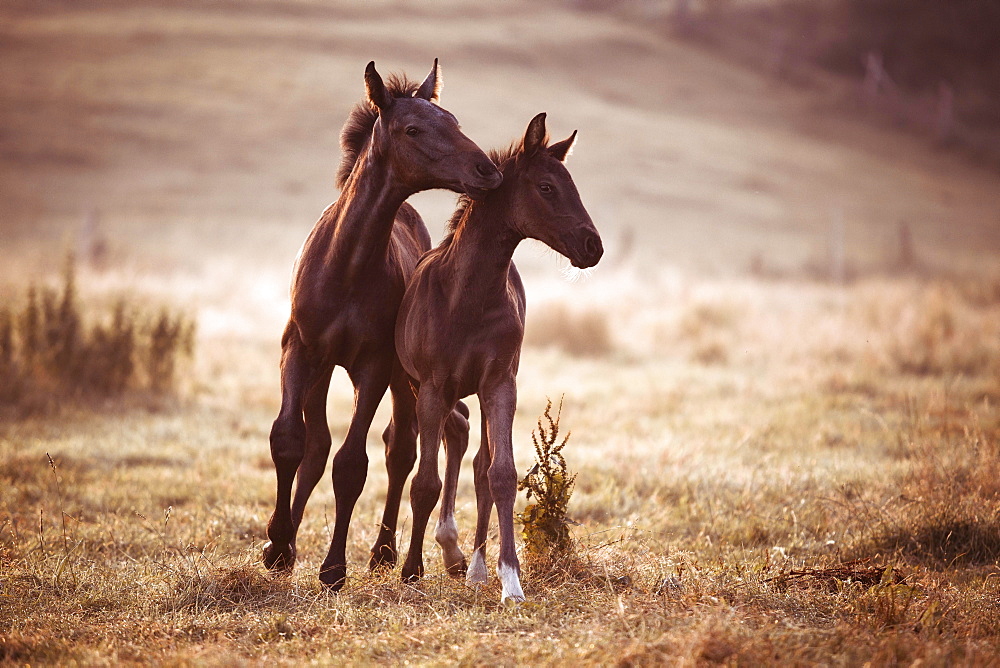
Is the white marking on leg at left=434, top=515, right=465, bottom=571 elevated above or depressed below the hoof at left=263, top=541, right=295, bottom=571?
above

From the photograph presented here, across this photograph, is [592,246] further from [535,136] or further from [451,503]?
[451,503]

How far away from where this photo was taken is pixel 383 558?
545cm

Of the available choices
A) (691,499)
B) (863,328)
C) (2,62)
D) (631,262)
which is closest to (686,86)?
(631,262)

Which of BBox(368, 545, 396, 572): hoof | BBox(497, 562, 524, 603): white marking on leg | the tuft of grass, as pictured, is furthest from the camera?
the tuft of grass

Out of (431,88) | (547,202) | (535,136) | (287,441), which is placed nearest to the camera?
(547,202)

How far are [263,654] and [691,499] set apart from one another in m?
3.91

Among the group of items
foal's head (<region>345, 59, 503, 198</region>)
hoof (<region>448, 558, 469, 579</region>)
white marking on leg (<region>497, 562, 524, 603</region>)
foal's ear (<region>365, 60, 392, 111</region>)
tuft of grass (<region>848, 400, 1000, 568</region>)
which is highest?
foal's ear (<region>365, 60, 392, 111</region>)

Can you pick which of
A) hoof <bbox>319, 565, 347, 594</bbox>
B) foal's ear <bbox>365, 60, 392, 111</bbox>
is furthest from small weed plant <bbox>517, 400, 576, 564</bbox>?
foal's ear <bbox>365, 60, 392, 111</bbox>

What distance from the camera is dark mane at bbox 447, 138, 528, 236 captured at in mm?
4926

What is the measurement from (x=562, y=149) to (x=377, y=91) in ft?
3.47

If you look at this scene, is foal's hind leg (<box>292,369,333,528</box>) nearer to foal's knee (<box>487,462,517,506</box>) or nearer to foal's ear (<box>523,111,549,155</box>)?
foal's knee (<box>487,462,517,506</box>)

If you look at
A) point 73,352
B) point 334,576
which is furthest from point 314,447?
point 73,352

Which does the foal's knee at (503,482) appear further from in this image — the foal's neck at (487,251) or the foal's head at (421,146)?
the foal's head at (421,146)

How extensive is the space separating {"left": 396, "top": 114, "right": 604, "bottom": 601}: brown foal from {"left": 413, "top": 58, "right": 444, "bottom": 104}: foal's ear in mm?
632
